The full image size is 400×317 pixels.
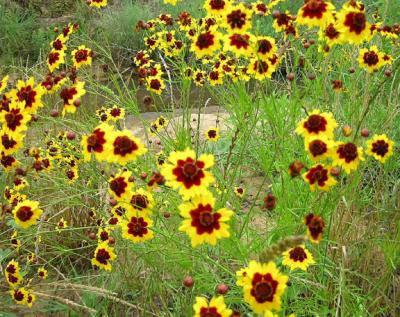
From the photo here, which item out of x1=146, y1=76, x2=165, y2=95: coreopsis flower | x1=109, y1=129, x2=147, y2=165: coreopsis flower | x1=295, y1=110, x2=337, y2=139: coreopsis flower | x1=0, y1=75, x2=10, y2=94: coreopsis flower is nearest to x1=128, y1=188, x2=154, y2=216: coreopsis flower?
x1=109, y1=129, x2=147, y2=165: coreopsis flower

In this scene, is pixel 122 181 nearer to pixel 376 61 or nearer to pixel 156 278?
pixel 156 278

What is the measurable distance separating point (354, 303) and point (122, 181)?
1.08 m

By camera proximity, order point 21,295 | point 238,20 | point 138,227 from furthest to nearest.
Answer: point 21,295 < point 238,20 < point 138,227

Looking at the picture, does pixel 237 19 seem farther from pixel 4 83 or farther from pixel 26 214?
pixel 26 214

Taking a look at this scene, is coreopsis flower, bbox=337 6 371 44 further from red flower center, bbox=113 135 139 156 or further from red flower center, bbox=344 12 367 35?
red flower center, bbox=113 135 139 156

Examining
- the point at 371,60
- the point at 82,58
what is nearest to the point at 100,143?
the point at 82,58

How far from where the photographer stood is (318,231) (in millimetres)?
1399

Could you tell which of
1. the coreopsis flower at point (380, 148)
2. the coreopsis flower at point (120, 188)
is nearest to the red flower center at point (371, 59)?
the coreopsis flower at point (380, 148)

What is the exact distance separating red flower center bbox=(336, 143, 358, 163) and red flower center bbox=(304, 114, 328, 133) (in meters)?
0.09

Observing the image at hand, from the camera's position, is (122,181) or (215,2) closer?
(122,181)

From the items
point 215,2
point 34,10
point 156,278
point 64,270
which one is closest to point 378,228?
point 156,278

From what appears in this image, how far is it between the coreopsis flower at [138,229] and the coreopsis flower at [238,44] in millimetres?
701

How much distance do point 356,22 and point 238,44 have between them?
0.46 m

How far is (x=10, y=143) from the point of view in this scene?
5.65ft
